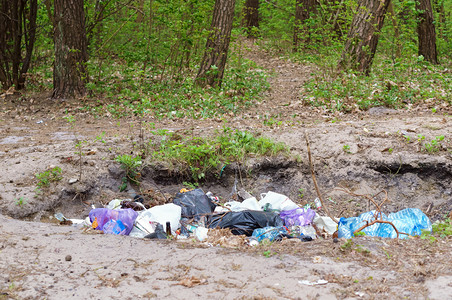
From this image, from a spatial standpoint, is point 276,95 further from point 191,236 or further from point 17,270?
point 17,270

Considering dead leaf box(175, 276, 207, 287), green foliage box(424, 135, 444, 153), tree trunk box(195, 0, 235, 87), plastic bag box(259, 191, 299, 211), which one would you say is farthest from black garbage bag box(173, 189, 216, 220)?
tree trunk box(195, 0, 235, 87)

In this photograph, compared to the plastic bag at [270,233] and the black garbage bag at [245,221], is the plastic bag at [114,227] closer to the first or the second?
the black garbage bag at [245,221]

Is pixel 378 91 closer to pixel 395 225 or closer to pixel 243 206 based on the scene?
pixel 395 225

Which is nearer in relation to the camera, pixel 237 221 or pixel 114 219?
pixel 114 219

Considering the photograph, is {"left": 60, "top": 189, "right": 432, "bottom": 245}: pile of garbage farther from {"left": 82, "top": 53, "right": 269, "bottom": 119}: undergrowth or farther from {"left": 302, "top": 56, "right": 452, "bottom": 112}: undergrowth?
{"left": 302, "top": 56, "right": 452, "bottom": 112}: undergrowth

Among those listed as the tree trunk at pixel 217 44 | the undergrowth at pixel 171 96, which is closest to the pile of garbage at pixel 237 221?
the undergrowth at pixel 171 96

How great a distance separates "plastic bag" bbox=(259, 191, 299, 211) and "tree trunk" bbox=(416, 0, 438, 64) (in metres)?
8.24

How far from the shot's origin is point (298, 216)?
13.6 feet

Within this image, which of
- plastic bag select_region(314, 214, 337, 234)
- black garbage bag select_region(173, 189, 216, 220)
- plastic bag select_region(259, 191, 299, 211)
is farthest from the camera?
plastic bag select_region(259, 191, 299, 211)

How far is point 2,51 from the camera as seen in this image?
332 inches

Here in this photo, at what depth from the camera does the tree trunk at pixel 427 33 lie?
10.5m

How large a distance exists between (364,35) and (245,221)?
6343mm

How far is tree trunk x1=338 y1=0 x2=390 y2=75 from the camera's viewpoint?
28.4ft

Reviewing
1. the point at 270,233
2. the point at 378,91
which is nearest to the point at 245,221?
the point at 270,233
